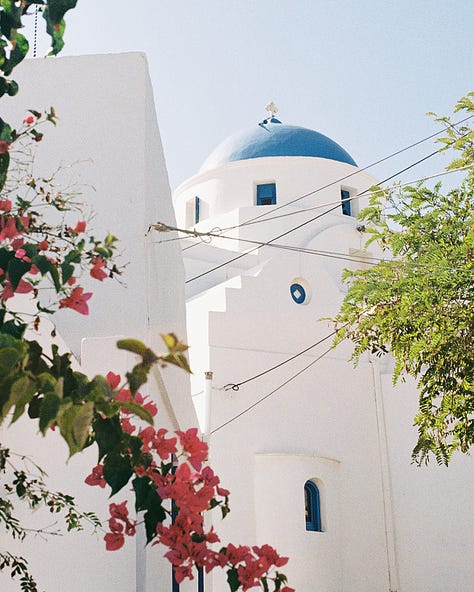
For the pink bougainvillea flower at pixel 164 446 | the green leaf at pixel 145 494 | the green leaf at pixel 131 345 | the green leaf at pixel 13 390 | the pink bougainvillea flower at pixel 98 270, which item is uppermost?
the pink bougainvillea flower at pixel 98 270

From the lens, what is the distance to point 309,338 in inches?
669

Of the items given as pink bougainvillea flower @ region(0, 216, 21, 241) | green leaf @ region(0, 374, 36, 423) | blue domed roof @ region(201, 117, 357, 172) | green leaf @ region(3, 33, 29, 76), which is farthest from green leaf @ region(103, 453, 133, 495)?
blue domed roof @ region(201, 117, 357, 172)

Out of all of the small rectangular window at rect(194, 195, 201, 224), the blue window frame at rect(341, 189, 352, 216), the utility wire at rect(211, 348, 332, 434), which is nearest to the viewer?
the utility wire at rect(211, 348, 332, 434)

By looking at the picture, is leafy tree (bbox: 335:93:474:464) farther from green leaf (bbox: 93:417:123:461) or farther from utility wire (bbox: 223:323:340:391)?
green leaf (bbox: 93:417:123:461)

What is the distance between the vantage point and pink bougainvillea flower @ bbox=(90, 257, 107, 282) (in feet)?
7.92

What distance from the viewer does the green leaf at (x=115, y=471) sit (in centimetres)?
201

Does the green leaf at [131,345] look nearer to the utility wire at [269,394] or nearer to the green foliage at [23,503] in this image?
the green foliage at [23,503]

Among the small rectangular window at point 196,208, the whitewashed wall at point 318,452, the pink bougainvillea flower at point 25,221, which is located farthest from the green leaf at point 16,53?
the small rectangular window at point 196,208

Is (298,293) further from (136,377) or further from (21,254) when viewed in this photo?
(136,377)

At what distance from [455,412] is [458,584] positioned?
25.7 ft

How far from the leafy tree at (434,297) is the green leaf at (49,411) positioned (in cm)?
782

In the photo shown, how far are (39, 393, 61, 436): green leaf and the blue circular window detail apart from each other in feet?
51.9

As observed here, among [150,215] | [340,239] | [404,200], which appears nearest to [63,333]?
[150,215]

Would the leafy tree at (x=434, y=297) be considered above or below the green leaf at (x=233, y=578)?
above
